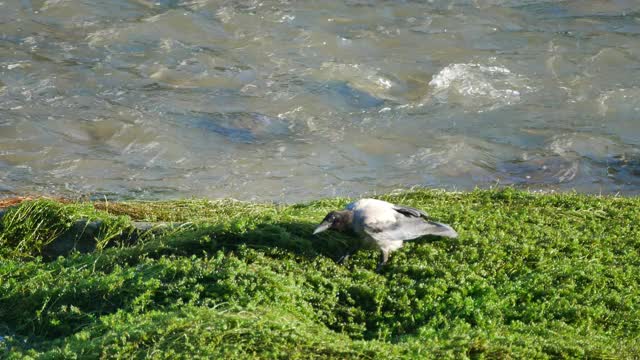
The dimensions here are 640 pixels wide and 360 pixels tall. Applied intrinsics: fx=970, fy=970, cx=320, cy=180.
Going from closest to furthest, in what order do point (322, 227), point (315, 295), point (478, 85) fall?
point (315, 295)
point (322, 227)
point (478, 85)

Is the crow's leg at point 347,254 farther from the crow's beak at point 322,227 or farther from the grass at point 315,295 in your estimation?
the crow's beak at point 322,227

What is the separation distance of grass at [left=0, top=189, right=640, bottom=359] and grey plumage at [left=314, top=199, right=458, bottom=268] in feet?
0.35

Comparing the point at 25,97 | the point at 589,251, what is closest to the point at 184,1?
the point at 25,97

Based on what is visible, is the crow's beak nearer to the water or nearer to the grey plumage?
the grey plumage

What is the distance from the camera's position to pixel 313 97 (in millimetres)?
13195

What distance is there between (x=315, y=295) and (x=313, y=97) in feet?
25.4

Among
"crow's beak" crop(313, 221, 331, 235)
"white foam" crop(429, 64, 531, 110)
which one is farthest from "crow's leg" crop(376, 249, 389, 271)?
"white foam" crop(429, 64, 531, 110)

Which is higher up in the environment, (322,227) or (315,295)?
(322,227)

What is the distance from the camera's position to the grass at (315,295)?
4.95 m

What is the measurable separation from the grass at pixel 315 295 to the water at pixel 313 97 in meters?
4.34

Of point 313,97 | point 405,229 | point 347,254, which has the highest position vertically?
point 405,229

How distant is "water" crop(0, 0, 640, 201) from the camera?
37.5 feet

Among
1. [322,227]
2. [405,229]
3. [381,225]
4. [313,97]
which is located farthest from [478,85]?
[322,227]

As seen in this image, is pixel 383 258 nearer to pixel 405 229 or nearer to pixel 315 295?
pixel 405 229
